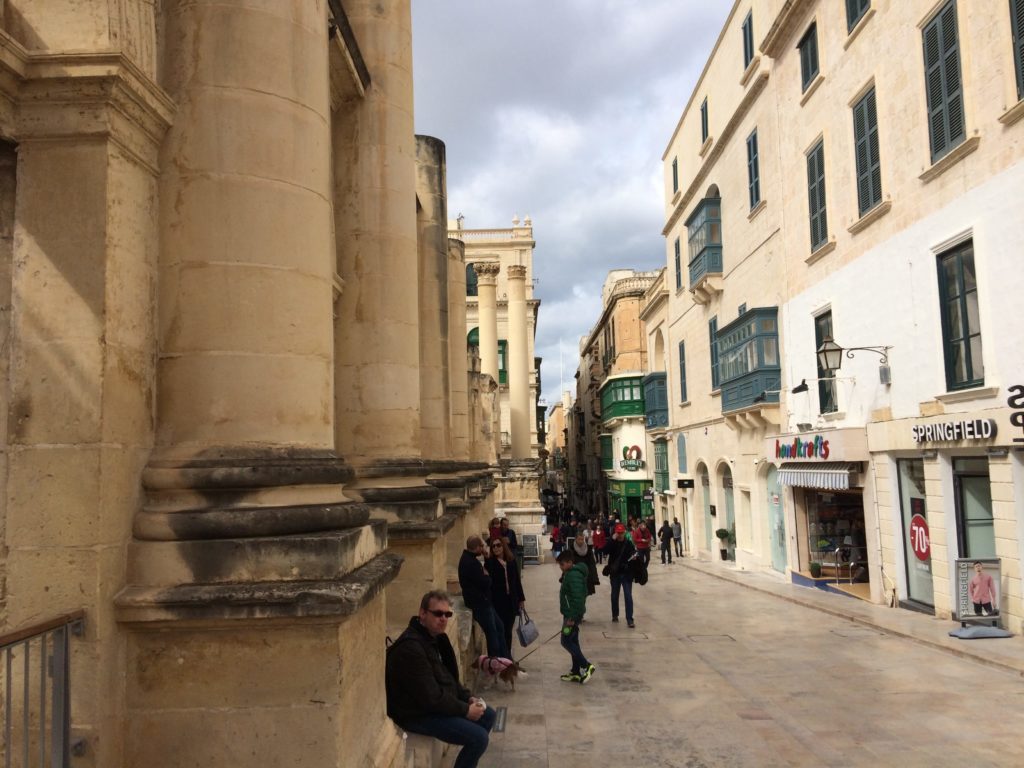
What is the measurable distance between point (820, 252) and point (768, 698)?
452 inches

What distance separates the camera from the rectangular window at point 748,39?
854 inches

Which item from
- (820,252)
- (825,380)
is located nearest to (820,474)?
(825,380)

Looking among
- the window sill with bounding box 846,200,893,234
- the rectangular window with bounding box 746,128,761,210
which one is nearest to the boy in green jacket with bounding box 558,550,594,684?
the window sill with bounding box 846,200,893,234

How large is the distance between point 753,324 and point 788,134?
459 cm

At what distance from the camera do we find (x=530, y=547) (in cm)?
2502

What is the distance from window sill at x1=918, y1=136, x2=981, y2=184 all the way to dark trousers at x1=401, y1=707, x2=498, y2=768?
10952 millimetres

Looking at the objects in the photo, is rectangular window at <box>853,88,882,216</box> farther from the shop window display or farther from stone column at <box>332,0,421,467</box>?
stone column at <box>332,0,421,467</box>

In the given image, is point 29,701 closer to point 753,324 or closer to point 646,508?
point 753,324

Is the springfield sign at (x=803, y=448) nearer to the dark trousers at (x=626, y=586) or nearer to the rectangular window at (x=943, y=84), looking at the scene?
the dark trousers at (x=626, y=586)

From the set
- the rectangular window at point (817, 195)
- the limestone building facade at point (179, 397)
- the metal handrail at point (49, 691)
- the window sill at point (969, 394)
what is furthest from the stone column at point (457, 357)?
the metal handrail at point (49, 691)

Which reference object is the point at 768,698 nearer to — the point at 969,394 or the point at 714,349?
the point at 969,394

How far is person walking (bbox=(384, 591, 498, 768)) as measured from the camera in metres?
4.68

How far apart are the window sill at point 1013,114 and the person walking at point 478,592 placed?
8.87m

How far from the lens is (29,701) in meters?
3.34
